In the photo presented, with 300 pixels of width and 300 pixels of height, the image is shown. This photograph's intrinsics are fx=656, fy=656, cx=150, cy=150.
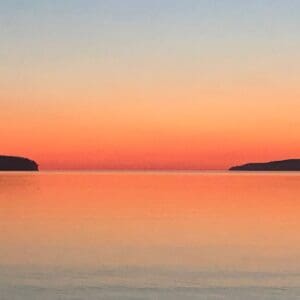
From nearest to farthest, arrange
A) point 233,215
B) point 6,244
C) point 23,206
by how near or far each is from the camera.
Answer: point 6,244, point 233,215, point 23,206

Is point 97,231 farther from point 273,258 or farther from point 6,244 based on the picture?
point 273,258

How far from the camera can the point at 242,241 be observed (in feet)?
88.5

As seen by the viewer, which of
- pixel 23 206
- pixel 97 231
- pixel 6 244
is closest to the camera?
pixel 6 244

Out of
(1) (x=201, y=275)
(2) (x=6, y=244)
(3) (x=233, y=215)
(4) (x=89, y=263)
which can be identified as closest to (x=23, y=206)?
(3) (x=233, y=215)

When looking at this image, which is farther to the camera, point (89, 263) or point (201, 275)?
point (89, 263)

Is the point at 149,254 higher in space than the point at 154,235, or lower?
higher

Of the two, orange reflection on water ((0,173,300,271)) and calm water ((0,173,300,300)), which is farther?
orange reflection on water ((0,173,300,271))

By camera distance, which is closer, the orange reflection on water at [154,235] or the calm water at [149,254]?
the calm water at [149,254]

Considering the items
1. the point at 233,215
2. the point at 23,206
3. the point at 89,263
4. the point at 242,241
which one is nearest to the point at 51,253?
the point at 89,263

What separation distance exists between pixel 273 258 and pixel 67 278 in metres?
7.82

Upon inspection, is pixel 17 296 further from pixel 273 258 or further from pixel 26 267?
pixel 273 258

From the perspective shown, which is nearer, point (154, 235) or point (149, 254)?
point (149, 254)

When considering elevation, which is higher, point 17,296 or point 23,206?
point 17,296

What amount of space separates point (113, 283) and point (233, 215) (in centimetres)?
2116
